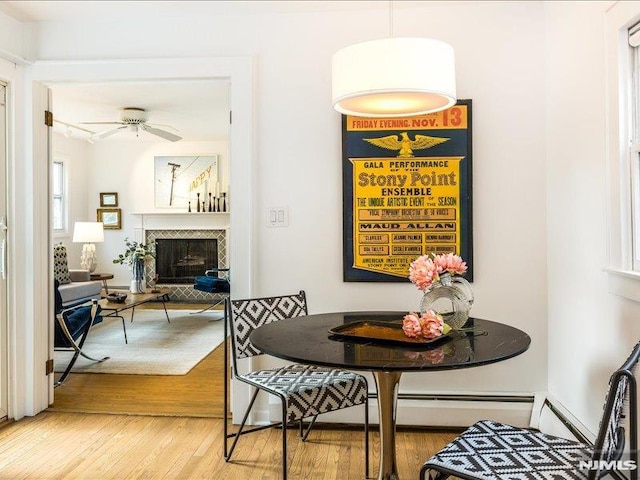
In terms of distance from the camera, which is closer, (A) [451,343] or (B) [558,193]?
(A) [451,343]

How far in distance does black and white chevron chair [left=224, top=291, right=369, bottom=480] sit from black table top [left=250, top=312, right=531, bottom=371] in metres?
0.27

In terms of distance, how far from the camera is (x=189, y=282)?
25.3 ft

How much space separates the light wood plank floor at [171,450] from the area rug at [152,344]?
42.4 inches

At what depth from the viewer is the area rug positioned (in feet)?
13.3

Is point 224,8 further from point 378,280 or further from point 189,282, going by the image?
point 189,282

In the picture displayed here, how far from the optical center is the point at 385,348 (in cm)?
169

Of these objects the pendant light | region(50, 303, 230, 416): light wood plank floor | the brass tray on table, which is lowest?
region(50, 303, 230, 416): light wood plank floor

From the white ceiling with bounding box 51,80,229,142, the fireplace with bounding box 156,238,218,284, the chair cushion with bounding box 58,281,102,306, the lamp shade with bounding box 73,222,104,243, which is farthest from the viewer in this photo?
the fireplace with bounding box 156,238,218,284

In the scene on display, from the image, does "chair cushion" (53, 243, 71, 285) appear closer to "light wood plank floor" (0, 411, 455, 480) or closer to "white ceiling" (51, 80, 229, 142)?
"white ceiling" (51, 80, 229, 142)

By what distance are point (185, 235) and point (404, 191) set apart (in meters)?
5.55

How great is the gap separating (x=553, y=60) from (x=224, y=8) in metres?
1.80

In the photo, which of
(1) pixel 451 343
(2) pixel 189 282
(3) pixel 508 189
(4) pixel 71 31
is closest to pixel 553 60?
(3) pixel 508 189

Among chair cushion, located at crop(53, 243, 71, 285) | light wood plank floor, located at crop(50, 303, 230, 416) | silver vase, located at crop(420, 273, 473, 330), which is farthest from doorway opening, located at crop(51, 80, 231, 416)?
silver vase, located at crop(420, 273, 473, 330)

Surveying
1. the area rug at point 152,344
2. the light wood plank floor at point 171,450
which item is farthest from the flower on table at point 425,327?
the area rug at point 152,344
